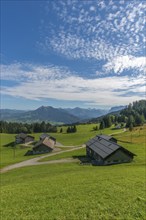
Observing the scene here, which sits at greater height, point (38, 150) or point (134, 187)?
point (134, 187)

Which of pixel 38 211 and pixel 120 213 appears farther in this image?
pixel 38 211

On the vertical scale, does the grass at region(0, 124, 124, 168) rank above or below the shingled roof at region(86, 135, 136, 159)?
below

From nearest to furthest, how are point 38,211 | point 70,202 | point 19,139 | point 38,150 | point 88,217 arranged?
point 88,217, point 38,211, point 70,202, point 38,150, point 19,139

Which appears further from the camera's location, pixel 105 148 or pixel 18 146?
pixel 18 146

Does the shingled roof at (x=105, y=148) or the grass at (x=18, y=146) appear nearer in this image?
the shingled roof at (x=105, y=148)

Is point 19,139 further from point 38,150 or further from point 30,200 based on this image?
point 30,200

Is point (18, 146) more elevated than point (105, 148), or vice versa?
point (105, 148)

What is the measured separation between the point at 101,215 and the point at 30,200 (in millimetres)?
7514

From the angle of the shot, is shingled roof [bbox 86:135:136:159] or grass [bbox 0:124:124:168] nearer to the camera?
shingled roof [bbox 86:135:136:159]

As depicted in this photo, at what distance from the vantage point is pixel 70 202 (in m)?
16.8

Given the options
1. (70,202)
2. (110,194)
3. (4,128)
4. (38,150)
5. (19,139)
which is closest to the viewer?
(70,202)

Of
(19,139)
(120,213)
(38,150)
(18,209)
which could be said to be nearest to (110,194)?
(120,213)

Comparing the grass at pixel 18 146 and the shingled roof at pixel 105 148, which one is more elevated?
the shingled roof at pixel 105 148

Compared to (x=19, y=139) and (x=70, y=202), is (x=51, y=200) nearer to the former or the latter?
(x=70, y=202)
